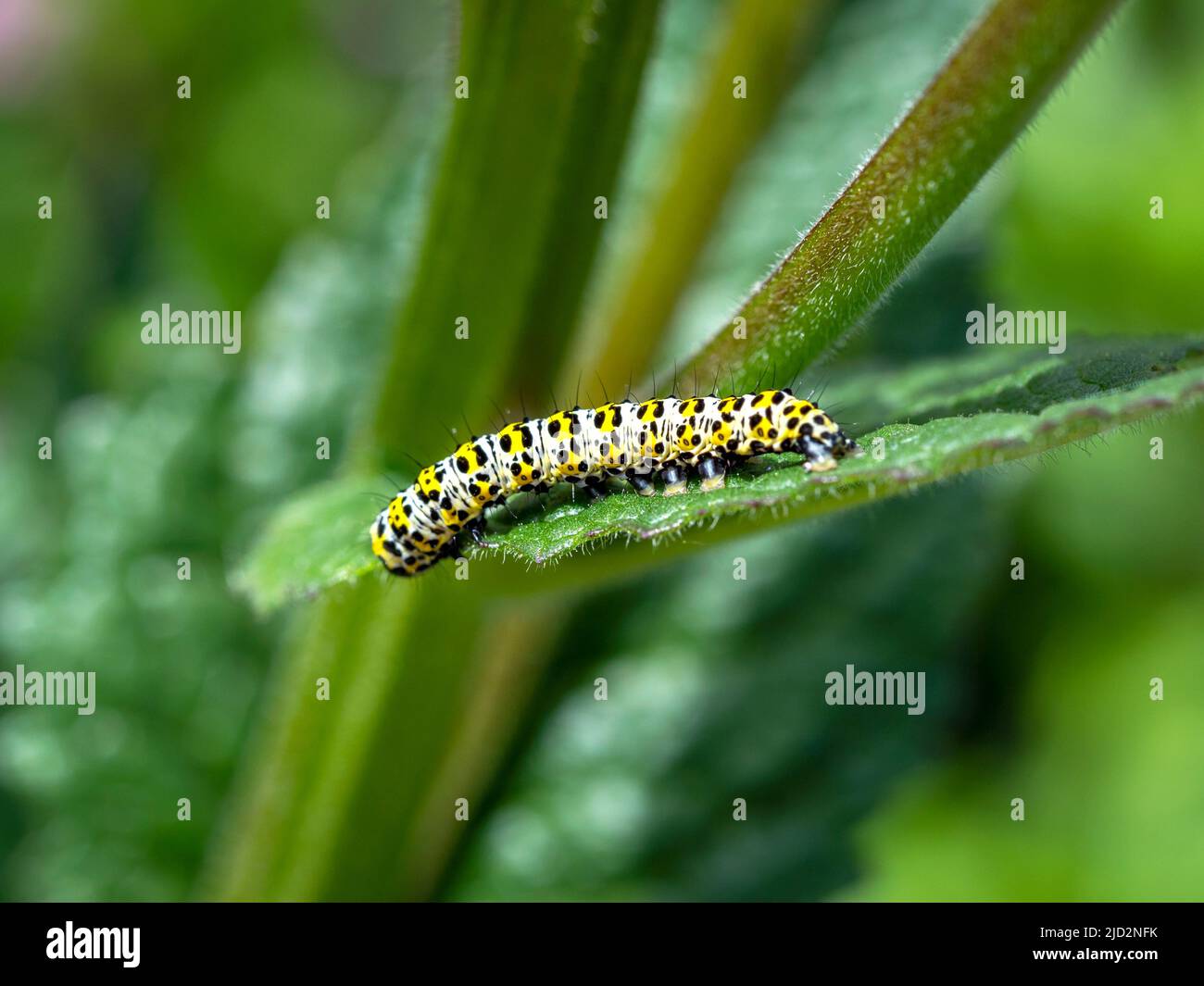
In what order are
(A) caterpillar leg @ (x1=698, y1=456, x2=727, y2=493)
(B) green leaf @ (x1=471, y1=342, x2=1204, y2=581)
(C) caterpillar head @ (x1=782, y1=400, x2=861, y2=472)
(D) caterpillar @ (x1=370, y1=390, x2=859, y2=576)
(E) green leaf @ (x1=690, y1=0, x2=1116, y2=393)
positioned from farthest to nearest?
(A) caterpillar leg @ (x1=698, y1=456, x2=727, y2=493)
(D) caterpillar @ (x1=370, y1=390, x2=859, y2=576)
(C) caterpillar head @ (x1=782, y1=400, x2=861, y2=472)
(E) green leaf @ (x1=690, y1=0, x2=1116, y2=393)
(B) green leaf @ (x1=471, y1=342, x2=1204, y2=581)

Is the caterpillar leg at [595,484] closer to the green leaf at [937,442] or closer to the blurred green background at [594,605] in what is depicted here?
the green leaf at [937,442]

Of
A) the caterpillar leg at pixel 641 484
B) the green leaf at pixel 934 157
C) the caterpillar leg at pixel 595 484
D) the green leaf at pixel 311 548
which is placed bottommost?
the green leaf at pixel 311 548

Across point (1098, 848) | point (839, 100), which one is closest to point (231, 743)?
point (839, 100)

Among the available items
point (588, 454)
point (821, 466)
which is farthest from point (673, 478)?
point (821, 466)

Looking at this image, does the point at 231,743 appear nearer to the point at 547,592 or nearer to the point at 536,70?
the point at 547,592

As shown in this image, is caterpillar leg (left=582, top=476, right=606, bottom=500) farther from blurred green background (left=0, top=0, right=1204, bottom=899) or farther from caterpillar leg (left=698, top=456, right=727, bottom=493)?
blurred green background (left=0, top=0, right=1204, bottom=899)

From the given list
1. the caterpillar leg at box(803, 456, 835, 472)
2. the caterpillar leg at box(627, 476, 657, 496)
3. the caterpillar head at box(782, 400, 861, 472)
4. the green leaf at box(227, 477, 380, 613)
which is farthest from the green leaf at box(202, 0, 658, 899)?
the caterpillar leg at box(803, 456, 835, 472)

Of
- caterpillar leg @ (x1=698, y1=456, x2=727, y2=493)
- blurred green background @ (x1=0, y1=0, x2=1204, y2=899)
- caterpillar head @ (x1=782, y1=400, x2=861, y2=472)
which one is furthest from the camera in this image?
blurred green background @ (x1=0, y1=0, x2=1204, y2=899)

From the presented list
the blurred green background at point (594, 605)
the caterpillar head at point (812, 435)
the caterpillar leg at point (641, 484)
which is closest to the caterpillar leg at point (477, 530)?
the caterpillar leg at point (641, 484)

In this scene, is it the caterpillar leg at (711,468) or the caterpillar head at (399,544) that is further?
the caterpillar leg at (711,468)
